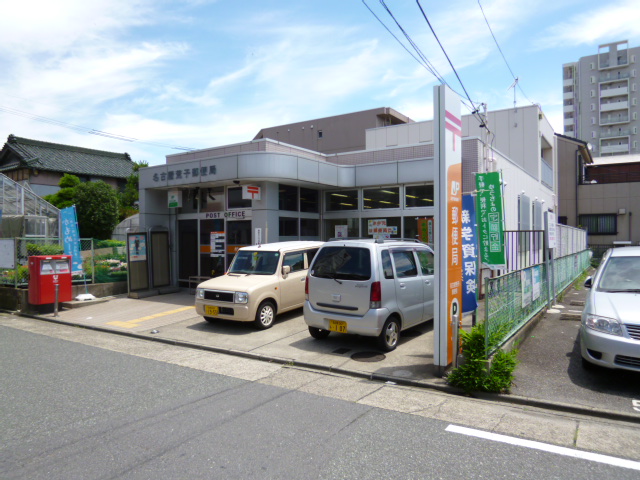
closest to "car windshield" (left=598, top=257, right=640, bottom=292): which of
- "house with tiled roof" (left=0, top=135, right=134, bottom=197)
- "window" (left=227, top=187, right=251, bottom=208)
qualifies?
→ "window" (left=227, top=187, right=251, bottom=208)

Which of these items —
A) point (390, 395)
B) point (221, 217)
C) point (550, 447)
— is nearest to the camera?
point (550, 447)

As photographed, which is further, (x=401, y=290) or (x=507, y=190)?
(x=507, y=190)

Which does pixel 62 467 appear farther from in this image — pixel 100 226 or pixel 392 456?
pixel 100 226

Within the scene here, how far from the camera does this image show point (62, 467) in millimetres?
3668

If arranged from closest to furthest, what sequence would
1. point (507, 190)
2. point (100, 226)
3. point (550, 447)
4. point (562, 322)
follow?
point (550, 447) < point (562, 322) < point (507, 190) < point (100, 226)

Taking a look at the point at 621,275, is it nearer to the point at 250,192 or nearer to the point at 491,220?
the point at 491,220

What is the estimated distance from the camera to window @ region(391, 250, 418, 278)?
7816 millimetres

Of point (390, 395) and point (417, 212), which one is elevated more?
point (417, 212)

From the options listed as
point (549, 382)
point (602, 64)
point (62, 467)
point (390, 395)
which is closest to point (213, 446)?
point (62, 467)

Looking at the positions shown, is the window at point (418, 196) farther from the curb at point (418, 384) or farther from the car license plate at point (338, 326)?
the curb at point (418, 384)

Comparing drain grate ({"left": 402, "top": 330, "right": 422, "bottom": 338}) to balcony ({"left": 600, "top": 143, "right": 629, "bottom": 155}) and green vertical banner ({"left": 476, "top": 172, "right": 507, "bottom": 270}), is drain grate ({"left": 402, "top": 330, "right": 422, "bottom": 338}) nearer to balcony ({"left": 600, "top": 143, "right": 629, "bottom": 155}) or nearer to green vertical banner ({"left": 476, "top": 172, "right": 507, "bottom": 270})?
green vertical banner ({"left": 476, "top": 172, "right": 507, "bottom": 270})

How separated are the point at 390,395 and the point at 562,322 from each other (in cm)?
563

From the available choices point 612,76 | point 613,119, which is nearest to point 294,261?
point 613,119

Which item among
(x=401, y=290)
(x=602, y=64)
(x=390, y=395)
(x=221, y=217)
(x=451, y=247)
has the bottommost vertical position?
(x=390, y=395)
